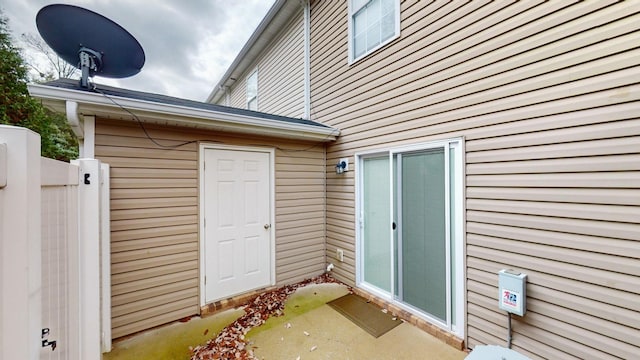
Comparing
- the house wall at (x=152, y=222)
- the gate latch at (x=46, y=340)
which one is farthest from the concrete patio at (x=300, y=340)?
the gate latch at (x=46, y=340)

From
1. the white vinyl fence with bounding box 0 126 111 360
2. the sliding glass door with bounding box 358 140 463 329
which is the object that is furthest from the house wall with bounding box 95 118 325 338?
the sliding glass door with bounding box 358 140 463 329

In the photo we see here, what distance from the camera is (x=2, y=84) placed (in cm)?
757

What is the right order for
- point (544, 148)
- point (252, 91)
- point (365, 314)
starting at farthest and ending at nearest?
point (252, 91), point (365, 314), point (544, 148)

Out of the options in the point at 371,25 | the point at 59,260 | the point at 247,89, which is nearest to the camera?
the point at 59,260

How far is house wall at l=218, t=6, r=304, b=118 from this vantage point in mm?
5348

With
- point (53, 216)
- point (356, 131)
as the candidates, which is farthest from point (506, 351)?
point (356, 131)

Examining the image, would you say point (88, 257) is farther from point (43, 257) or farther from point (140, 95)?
point (140, 95)

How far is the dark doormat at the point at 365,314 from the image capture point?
2979mm

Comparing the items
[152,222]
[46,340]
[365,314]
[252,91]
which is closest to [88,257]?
[46,340]

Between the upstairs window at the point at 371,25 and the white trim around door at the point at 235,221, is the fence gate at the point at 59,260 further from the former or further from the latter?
the upstairs window at the point at 371,25

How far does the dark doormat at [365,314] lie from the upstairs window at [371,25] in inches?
144

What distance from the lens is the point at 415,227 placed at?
10.1 feet

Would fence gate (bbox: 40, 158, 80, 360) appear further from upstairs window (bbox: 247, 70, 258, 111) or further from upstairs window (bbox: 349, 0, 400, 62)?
upstairs window (bbox: 247, 70, 258, 111)

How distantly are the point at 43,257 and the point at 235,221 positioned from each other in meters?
2.80
